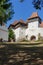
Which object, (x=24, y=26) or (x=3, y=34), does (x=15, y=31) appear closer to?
(x=24, y=26)

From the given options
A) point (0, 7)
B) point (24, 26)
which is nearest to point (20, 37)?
point (24, 26)

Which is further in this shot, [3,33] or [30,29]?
[30,29]

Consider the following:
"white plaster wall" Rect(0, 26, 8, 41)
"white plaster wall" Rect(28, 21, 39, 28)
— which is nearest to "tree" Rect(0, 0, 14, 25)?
"white plaster wall" Rect(0, 26, 8, 41)

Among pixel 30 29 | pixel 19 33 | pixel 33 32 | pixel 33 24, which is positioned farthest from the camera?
pixel 33 24

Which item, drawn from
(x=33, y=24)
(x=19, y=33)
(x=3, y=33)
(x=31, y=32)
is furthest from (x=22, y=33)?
(x=3, y=33)

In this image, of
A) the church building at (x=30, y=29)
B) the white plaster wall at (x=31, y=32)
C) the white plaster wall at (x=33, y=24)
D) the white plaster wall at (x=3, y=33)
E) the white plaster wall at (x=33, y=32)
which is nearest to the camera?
the white plaster wall at (x=3, y=33)

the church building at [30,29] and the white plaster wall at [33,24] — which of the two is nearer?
the church building at [30,29]

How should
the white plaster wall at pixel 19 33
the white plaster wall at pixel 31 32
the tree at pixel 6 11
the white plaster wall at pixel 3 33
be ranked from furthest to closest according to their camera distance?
the white plaster wall at pixel 19 33, the white plaster wall at pixel 31 32, the white plaster wall at pixel 3 33, the tree at pixel 6 11

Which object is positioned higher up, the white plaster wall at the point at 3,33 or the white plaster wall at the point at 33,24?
the white plaster wall at the point at 33,24

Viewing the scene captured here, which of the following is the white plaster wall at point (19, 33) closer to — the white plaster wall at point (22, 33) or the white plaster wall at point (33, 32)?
the white plaster wall at point (22, 33)

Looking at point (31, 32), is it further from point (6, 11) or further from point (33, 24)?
point (6, 11)

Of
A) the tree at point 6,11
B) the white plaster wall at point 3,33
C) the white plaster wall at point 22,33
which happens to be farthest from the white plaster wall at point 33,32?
the tree at point 6,11

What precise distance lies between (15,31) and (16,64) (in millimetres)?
56774

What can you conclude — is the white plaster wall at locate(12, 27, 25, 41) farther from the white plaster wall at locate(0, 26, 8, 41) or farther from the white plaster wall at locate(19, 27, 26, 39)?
the white plaster wall at locate(0, 26, 8, 41)
